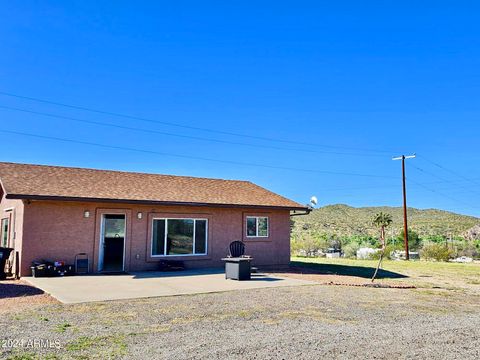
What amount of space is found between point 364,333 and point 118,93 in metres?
18.9

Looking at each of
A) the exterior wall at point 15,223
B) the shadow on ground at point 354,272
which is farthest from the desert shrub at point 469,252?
the exterior wall at point 15,223

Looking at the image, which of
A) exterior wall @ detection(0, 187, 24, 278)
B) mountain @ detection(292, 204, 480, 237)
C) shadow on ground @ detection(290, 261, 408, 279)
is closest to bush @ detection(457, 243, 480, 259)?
shadow on ground @ detection(290, 261, 408, 279)

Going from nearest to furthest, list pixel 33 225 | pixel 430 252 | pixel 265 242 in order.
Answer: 1. pixel 33 225
2. pixel 265 242
3. pixel 430 252

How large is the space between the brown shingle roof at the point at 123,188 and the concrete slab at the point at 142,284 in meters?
2.71

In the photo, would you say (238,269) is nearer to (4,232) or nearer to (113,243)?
(113,243)

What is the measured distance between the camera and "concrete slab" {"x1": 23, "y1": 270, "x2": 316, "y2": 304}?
10.1 metres

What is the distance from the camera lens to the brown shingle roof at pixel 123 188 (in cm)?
1421

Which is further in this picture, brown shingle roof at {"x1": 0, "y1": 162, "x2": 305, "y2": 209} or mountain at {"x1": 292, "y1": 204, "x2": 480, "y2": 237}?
mountain at {"x1": 292, "y1": 204, "x2": 480, "y2": 237}

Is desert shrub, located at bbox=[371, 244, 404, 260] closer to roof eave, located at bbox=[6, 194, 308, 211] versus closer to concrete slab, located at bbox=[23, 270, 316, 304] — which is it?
roof eave, located at bbox=[6, 194, 308, 211]

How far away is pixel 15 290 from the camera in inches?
421

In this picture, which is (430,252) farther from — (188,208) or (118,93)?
(118,93)

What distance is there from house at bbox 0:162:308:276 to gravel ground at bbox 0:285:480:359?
5.96 metres

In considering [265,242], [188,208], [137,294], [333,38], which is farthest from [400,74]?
[137,294]

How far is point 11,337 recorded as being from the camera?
5980mm
